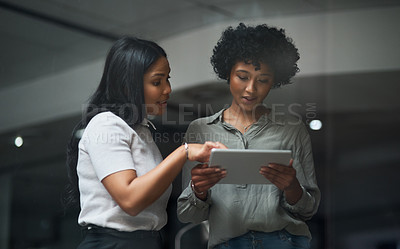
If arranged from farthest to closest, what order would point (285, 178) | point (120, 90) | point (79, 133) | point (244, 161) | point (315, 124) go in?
1. point (315, 124)
2. point (79, 133)
3. point (120, 90)
4. point (285, 178)
5. point (244, 161)

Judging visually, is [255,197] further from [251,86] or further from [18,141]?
[18,141]

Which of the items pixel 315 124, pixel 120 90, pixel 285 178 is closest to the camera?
pixel 285 178

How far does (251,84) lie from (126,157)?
0.69 m

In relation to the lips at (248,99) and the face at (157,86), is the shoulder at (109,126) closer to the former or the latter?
the face at (157,86)

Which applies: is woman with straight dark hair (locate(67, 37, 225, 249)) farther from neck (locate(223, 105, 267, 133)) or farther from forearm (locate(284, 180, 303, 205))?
forearm (locate(284, 180, 303, 205))

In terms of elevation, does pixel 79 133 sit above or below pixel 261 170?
above

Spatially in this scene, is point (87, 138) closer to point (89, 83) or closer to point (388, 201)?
point (89, 83)

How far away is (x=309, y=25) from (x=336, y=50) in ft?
0.66

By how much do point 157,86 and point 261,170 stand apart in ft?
2.16

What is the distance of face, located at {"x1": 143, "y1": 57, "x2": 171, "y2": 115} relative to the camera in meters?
2.45

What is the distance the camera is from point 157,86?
247cm

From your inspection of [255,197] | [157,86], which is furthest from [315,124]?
[157,86]

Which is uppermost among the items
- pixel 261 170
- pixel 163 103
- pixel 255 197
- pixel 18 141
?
pixel 163 103

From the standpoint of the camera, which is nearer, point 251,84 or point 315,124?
point 251,84
